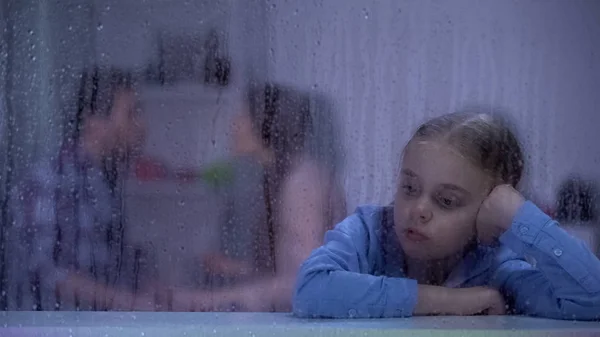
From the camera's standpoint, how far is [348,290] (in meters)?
0.57

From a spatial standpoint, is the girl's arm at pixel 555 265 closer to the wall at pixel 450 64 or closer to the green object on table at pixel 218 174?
the wall at pixel 450 64

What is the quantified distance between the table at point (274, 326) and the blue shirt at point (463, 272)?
0.05 ft

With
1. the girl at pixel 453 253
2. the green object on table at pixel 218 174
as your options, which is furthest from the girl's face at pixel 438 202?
the green object on table at pixel 218 174

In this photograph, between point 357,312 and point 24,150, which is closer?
point 357,312

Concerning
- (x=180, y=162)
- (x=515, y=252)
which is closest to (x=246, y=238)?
(x=180, y=162)

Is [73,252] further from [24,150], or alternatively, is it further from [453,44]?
[453,44]

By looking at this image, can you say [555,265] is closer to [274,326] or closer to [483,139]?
[483,139]

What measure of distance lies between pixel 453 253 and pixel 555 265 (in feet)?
0.27

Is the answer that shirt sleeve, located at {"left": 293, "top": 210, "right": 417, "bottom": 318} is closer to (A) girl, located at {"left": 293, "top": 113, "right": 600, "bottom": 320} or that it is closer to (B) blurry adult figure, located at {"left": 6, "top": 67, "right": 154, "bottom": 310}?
(A) girl, located at {"left": 293, "top": 113, "right": 600, "bottom": 320}

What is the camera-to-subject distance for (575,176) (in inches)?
25.9

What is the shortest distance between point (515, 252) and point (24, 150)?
18.3 inches

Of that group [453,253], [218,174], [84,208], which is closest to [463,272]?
[453,253]

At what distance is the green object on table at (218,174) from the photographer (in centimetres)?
66

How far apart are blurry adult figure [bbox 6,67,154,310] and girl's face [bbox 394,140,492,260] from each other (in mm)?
244
